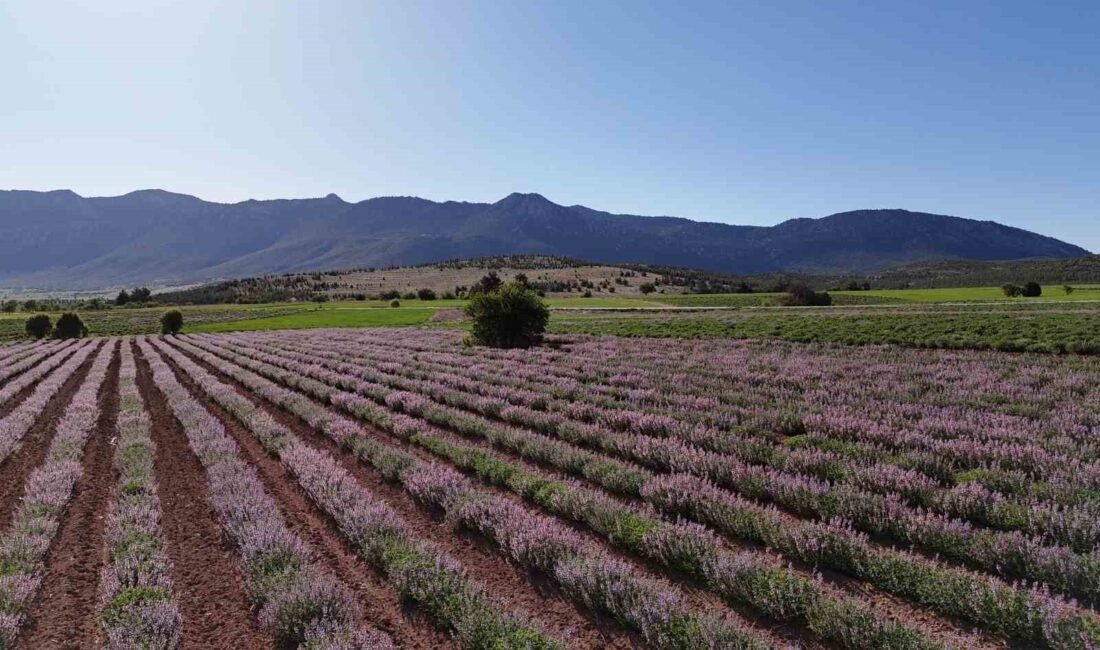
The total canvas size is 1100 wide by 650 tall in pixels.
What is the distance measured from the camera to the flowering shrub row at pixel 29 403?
13.0 m

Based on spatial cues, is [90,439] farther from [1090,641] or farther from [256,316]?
[256,316]

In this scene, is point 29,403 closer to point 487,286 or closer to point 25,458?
point 25,458

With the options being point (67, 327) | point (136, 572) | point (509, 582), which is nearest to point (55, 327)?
point (67, 327)

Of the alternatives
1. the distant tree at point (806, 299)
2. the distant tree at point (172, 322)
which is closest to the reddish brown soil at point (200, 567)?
the distant tree at point (172, 322)

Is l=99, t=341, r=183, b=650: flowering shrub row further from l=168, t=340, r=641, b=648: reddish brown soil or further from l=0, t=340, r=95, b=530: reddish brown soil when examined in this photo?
l=168, t=340, r=641, b=648: reddish brown soil

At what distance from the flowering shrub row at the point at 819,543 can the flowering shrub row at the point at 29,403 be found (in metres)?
10.2

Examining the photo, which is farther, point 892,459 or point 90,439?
point 90,439

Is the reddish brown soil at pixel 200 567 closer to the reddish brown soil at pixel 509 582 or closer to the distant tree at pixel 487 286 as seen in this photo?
the reddish brown soil at pixel 509 582

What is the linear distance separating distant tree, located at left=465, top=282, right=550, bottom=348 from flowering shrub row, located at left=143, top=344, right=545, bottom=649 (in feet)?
77.6

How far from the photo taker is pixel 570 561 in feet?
18.8

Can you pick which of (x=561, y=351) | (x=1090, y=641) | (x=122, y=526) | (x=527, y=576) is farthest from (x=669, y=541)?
(x=561, y=351)

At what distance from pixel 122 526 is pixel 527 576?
5.95m

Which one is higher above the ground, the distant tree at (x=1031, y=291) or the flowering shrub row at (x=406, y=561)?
the distant tree at (x=1031, y=291)

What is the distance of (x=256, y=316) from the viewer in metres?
90.2
